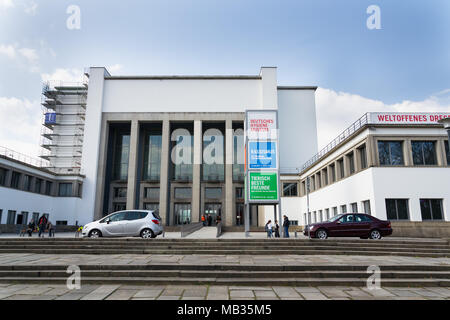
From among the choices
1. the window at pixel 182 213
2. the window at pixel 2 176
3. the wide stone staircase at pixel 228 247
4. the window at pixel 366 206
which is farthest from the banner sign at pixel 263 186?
the window at pixel 2 176

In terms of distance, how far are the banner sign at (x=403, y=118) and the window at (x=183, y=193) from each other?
25861 millimetres

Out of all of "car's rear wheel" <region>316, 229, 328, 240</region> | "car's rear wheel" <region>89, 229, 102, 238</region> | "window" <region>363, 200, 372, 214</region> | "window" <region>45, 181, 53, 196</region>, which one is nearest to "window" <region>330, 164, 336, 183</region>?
"window" <region>363, 200, 372, 214</region>

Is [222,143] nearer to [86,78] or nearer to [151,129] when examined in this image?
[151,129]

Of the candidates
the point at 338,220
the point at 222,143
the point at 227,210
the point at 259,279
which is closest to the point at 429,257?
the point at 338,220

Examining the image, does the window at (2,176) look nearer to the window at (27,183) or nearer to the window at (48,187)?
the window at (27,183)

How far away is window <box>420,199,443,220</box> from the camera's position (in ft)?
65.2

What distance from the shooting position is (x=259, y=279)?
7.86 metres

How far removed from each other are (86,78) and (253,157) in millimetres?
43063

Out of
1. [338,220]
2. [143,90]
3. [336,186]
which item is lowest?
[338,220]

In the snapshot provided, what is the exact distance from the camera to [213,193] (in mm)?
41094

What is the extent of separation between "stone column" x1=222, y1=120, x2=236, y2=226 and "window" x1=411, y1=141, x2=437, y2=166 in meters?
22.1

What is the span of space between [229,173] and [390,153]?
2158cm

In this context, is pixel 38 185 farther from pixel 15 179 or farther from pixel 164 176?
pixel 164 176

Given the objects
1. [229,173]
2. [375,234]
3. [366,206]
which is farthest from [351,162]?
[229,173]
